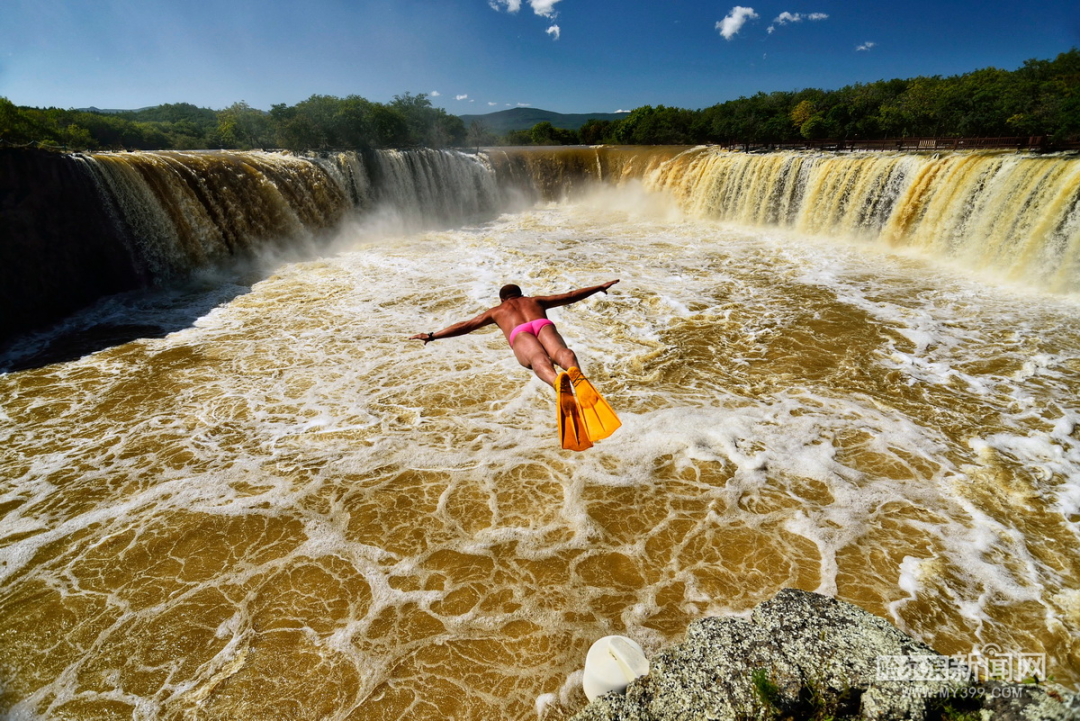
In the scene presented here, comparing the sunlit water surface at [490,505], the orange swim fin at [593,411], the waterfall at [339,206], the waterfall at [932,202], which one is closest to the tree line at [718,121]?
the waterfall at [339,206]

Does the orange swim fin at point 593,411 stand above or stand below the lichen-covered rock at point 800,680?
above

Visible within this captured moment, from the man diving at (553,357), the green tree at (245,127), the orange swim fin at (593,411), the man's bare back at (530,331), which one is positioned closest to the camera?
the orange swim fin at (593,411)

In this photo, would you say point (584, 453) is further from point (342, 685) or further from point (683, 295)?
point (683, 295)

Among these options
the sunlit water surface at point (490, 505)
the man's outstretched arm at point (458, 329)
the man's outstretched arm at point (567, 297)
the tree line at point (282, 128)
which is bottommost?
the sunlit water surface at point (490, 505)

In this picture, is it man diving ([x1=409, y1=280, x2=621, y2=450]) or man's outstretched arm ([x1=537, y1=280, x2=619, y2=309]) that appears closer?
man diving ([x1=409, y1=280, x2=621, y2=450])

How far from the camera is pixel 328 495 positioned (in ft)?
16.6

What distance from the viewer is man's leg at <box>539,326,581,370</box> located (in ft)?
11.8

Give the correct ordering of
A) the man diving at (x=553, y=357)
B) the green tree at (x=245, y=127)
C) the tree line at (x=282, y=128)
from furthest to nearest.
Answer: the green tree at (x=245, y=127) < the tree line at (x=282, y=128) < the man diving at (x=553, y=357)

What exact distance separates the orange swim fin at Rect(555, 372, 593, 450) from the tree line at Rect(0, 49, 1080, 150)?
2299cm

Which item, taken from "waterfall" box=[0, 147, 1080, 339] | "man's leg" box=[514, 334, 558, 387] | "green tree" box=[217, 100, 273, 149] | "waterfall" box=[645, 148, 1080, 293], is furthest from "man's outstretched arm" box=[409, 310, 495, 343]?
"green tree" box=[217, 100, 273, 149]

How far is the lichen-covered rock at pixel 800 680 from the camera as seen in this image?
5.56ft

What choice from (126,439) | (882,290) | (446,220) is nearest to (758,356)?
(882,290)

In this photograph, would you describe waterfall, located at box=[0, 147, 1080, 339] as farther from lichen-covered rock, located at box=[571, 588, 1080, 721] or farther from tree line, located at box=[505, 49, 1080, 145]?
lichen-covered rock, located at box=[571, 588, 1080, 721]

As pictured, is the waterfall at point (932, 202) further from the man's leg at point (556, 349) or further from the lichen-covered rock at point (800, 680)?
the lichen-covered rock at point (800, 680)
